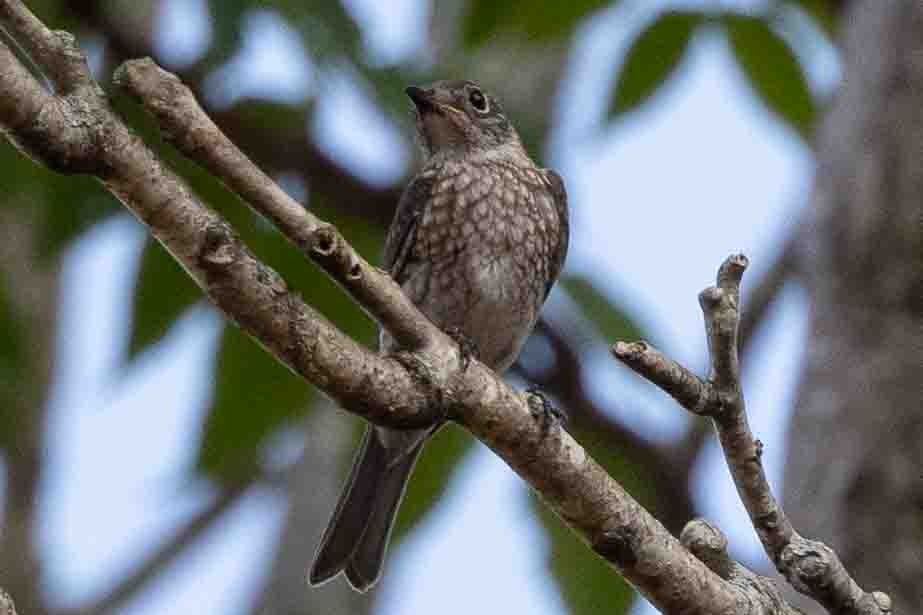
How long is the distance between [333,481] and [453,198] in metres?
1.75

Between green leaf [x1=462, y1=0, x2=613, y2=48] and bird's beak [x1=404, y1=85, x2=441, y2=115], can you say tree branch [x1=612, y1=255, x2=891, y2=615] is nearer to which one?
green leaf [x1=462, y1=0, x2=613, y2=48]

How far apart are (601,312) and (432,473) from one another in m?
0.87

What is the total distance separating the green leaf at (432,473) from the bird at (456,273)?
0.04 metres

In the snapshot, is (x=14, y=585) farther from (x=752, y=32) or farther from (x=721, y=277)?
(x=721, y=277)

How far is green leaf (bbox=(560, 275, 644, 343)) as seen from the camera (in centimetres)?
447

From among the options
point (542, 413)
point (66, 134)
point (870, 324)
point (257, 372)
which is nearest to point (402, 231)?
point (257, 372)

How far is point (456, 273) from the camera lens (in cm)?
531

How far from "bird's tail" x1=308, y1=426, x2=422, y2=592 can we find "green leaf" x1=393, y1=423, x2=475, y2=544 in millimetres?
44

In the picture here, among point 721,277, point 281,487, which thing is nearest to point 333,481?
point 281,487

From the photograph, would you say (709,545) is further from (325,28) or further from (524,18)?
(524,18)

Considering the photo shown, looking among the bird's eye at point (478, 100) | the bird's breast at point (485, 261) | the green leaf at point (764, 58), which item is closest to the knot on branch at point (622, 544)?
the bird's breast at point (485, 261)

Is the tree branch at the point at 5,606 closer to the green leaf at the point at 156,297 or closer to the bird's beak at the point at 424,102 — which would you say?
the green leaf at the point at 156,297

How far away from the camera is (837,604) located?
3588mm

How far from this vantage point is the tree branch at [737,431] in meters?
3.29
